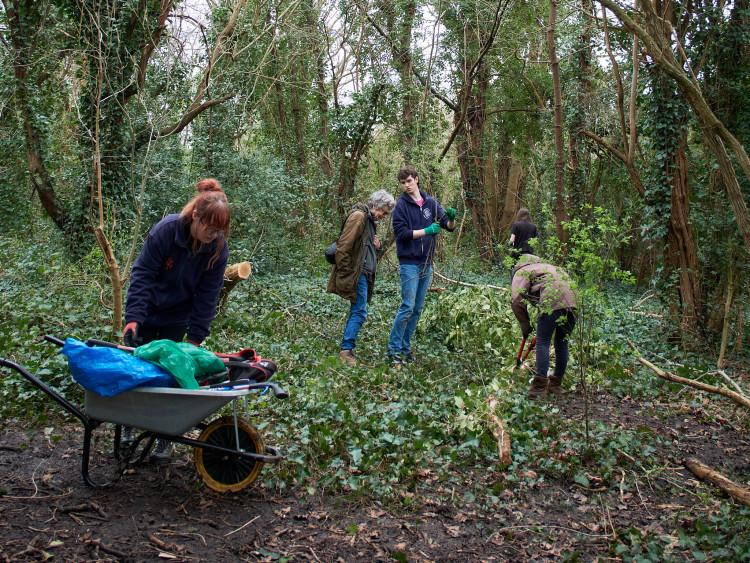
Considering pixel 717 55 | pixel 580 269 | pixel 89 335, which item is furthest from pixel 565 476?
pixel 717 55

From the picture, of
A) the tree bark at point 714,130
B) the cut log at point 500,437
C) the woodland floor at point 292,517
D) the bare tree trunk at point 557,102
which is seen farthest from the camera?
the bare tree trunk at point 557,102

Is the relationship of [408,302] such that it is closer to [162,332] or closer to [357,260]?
[357,260]

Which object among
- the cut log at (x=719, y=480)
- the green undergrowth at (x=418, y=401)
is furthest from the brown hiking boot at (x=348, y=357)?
the cut log at (x=719, y=480)

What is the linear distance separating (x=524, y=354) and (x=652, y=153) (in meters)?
4.04

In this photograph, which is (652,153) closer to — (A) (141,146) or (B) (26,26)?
(A) (141,146)

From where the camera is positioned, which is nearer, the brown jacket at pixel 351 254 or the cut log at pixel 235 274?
the brown jacket at pixel 351 254

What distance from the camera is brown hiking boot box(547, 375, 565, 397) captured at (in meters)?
5.09

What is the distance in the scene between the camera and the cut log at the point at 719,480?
3.19 m

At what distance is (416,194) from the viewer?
5945mm

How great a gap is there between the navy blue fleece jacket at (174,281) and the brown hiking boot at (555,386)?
3076 mm

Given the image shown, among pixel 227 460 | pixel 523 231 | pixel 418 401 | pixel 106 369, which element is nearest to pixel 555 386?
pixel 418 401

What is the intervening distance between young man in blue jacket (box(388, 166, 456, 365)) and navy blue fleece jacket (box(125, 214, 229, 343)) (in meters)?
2.57

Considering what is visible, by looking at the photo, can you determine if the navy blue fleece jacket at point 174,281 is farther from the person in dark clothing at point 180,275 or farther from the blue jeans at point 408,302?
the blue jeans at point 408,302

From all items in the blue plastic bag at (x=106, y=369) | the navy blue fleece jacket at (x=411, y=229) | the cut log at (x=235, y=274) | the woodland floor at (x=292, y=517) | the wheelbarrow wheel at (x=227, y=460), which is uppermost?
the navy blue fleece jacket at (x=411, y=229)
